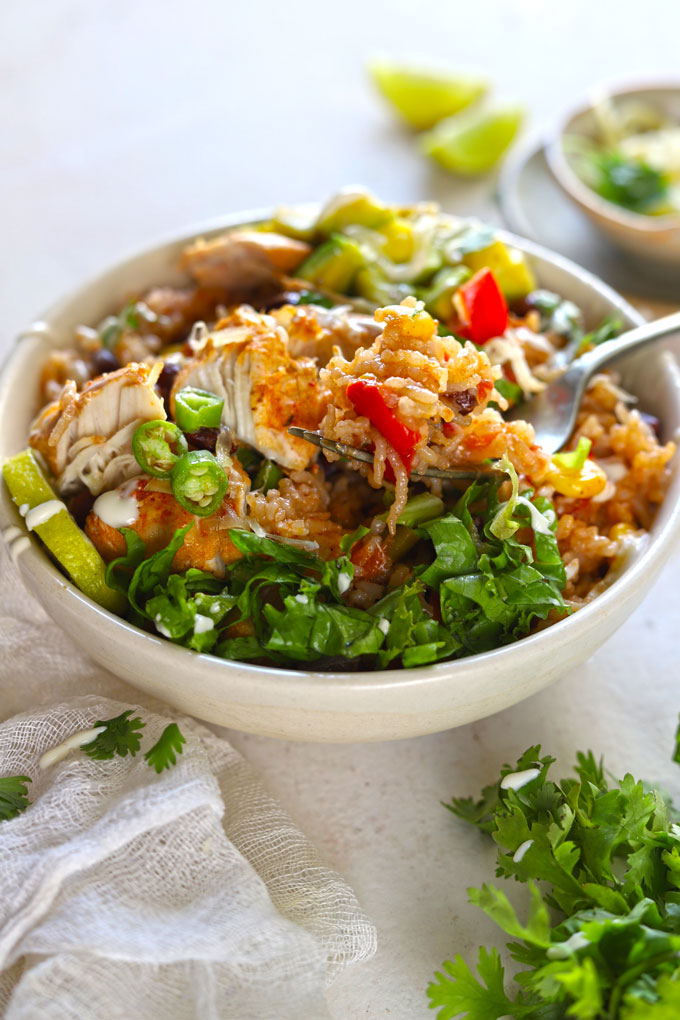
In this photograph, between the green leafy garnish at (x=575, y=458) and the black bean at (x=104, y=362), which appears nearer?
the green leafy garnish at (x=575, y=458)

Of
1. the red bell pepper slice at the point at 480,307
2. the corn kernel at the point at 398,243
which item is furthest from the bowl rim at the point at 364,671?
the corn kernel at the point at 398,243

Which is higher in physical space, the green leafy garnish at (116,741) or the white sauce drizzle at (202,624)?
the white sauce drizzle at (202,624)

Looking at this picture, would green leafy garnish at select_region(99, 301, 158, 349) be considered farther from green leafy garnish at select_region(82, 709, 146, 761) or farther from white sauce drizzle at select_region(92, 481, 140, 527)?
green leafy garnish at select_region(82, 709, 146, 761)

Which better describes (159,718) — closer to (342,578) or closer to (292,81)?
(342,578)

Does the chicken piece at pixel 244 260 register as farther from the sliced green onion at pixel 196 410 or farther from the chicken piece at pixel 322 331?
the sliced green onion at pixel 196 410

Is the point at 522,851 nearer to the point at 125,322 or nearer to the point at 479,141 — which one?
the point at 125,322

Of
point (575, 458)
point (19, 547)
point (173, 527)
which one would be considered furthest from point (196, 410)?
point (575, 458)
